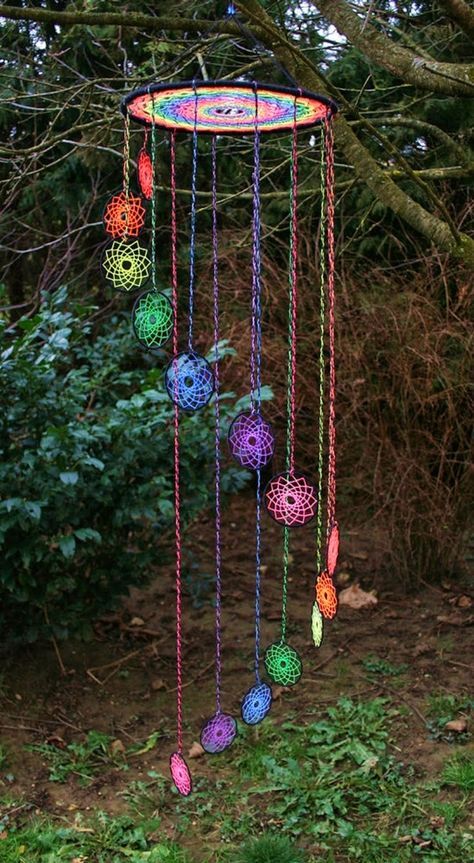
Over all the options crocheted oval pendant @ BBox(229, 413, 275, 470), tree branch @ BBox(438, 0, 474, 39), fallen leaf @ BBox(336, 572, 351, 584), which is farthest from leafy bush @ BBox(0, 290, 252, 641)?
tree branch @ BBox(438, 0, 474, 39)

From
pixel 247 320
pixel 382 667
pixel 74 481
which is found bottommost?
pixel 382 667

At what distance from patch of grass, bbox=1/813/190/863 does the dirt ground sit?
121mm

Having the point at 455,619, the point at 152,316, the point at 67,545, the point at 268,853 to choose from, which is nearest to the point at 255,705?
the point at 268,853

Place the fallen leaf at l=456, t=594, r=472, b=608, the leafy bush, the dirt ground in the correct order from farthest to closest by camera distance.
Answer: the fallen leaf at l=456, t=594, r=472, b=608 → the dirt ground → the leafy bush

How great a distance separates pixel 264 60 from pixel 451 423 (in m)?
1.95

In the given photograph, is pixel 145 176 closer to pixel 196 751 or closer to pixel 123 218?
pixel 123 218

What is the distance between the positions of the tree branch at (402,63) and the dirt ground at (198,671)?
248cm

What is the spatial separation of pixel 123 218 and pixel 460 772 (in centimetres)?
Answer: 240

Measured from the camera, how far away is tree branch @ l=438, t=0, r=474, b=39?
8.40ft

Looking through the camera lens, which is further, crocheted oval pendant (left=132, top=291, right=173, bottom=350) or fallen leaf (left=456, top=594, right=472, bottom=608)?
fallen leaf (left=456, top=594, right=472, bottom=608)

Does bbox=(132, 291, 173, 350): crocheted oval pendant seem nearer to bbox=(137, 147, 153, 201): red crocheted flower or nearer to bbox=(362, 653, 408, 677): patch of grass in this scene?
bbox=(137, 147, 153, 201): red crocheted flower

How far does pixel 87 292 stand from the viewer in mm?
6254

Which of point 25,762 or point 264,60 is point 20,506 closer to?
point 25,762

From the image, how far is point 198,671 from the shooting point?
4266mm
